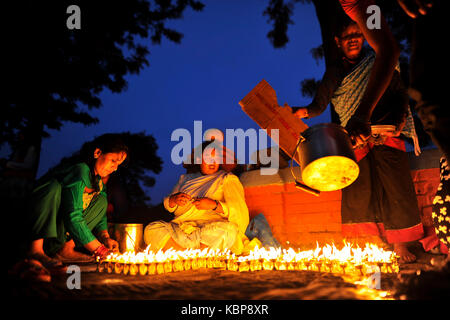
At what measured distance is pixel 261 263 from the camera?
3.06 meters

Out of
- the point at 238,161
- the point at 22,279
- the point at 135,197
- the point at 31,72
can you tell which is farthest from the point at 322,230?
the point at 135,197

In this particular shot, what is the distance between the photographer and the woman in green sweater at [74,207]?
287 centimetres

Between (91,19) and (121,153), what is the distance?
9.06 m

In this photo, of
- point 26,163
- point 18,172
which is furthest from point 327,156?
point 26,163

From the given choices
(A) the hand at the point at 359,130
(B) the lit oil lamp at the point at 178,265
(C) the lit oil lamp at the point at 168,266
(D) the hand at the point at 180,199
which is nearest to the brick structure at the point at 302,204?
(D) the hand at the point at 180,199

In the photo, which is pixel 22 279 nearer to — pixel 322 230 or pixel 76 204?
pixel 76 204

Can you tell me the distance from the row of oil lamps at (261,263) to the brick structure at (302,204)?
1323 millimetres

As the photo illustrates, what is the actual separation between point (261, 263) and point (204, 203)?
1.54 metres

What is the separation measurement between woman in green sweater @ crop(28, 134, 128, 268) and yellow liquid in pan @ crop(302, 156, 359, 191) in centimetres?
239

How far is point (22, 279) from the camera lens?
7.20 feet

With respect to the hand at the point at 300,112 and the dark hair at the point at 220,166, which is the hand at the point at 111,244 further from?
the hand at the point at 300,112

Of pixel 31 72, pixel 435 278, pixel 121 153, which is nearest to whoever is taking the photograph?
pixel 435 278

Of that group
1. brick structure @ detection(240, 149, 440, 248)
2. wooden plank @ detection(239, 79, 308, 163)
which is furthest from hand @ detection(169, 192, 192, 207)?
wooden plank @ detection(239, 79, 308, 163)

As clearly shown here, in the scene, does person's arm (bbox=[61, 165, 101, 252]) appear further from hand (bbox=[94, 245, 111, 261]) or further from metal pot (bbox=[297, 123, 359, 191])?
metal pot (bbox=[297, 123, 359, 191])
